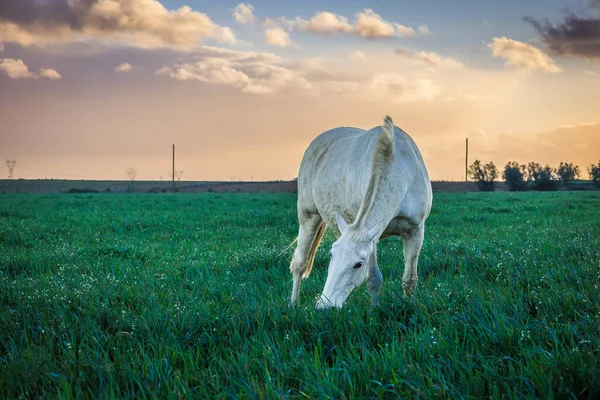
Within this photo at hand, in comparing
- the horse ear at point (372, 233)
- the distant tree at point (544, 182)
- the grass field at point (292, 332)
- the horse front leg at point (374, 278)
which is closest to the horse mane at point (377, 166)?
the horse ear at point (372, 233)

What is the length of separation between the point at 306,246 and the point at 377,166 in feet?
8.04

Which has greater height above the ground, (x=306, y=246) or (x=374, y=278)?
(x=306, y=246)

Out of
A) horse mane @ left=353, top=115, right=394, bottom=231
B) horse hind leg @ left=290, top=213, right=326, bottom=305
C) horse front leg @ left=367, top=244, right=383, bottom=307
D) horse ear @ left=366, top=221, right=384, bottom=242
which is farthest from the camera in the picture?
horse hind leg @ left=290, top=213, right=326, bottom=305

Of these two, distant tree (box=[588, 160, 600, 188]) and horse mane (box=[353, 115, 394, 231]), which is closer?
horse mane (box=[353, 115, 394, 231])

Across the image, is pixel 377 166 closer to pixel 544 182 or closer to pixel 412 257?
pixel 412 257

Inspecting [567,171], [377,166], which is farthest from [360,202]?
[567,171]

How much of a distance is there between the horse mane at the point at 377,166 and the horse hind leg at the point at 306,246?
2.18 m

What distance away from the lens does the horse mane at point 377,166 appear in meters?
4.96

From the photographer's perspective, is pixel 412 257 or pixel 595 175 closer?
pixel 412 257

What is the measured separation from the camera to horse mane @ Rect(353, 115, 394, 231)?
496cm

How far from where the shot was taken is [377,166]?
5266 millimetres

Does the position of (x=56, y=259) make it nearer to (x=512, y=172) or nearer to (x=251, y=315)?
(x=251, y=315)

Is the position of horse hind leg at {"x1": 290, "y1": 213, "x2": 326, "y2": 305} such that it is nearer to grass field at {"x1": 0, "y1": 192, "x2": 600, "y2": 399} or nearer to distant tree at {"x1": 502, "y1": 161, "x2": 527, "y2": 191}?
grass field at {"x1": 0, "y1": 192, "x2": 600, "y2": 399}

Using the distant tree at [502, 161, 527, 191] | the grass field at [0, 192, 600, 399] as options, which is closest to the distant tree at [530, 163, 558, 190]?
the distant tree at [502, 161, 527, 191]
